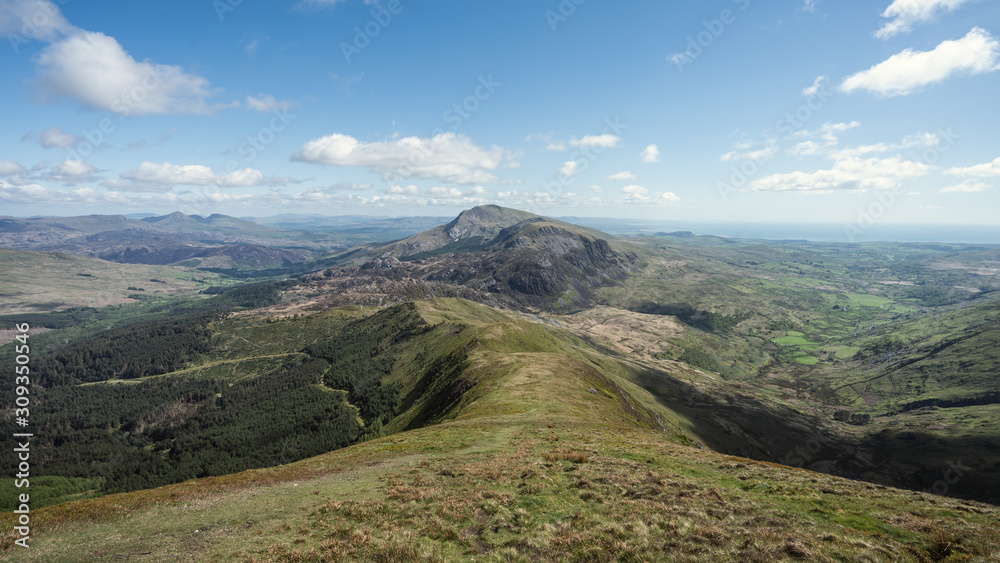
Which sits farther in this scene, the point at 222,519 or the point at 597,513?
the point at 222,519

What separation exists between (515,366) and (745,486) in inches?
3193

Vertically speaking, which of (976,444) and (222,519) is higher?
(222,519)

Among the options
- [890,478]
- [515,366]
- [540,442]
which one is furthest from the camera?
[890,478]

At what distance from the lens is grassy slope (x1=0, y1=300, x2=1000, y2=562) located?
1992 cm

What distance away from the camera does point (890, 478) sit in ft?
504

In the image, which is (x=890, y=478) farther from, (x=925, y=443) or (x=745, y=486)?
(x=745, y=486)

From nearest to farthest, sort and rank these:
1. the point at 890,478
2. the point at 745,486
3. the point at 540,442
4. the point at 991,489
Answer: the point at 745,486, the point at 540,442, the point at 991,489, the point at 890,478

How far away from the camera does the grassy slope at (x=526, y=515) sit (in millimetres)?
19922

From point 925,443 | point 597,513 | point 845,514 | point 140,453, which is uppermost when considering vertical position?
point 845,514

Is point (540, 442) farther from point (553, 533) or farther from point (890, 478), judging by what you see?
point (890, 478)

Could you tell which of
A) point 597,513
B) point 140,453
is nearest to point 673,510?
point 597,513

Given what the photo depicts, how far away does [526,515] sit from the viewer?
84.4 feet

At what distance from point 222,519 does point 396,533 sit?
1594cm

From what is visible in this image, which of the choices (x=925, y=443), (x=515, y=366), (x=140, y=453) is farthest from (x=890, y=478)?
(x=140, y=453)
